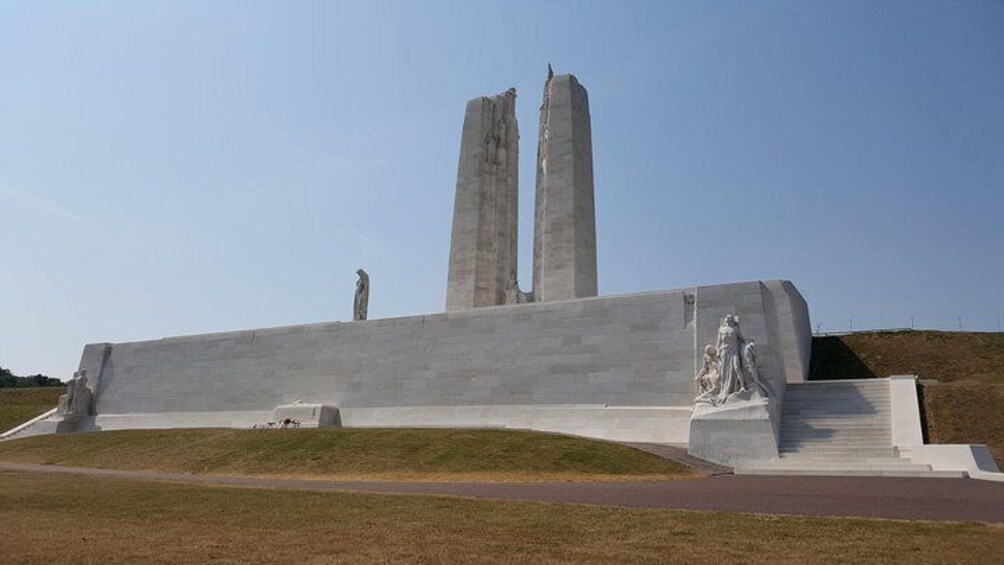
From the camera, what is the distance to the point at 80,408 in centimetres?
3725

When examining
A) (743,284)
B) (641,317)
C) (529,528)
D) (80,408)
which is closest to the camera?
(529,528)

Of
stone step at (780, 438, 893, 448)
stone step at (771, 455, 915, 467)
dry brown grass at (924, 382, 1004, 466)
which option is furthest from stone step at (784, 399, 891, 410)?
stone step at (771, 455, 915, 467)

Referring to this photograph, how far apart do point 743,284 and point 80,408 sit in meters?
34.0

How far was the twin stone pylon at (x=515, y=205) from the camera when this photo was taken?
1193 inches

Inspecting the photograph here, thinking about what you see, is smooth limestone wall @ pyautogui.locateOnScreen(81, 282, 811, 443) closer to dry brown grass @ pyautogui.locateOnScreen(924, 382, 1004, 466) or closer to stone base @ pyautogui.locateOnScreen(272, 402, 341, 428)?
stone base @ pyautogui.locateOnScreen(272, 402, 341, 428)

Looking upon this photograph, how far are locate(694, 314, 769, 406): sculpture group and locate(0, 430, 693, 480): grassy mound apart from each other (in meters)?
3.32

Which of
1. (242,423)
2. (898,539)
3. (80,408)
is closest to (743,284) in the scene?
(898,539)

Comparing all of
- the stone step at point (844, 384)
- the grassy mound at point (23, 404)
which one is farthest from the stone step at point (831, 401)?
the grassy mound at point (23, 404)

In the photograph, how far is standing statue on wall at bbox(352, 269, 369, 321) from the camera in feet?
113

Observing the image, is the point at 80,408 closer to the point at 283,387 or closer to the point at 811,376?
the point at 283,387

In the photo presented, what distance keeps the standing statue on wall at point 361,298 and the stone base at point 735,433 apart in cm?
1978

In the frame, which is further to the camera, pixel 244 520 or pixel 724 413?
pixel 724 413

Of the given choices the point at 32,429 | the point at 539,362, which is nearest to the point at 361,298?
the point at 539,362

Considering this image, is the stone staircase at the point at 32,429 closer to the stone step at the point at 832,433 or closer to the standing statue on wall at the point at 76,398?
the standing statue on wall at the point at 76,398
